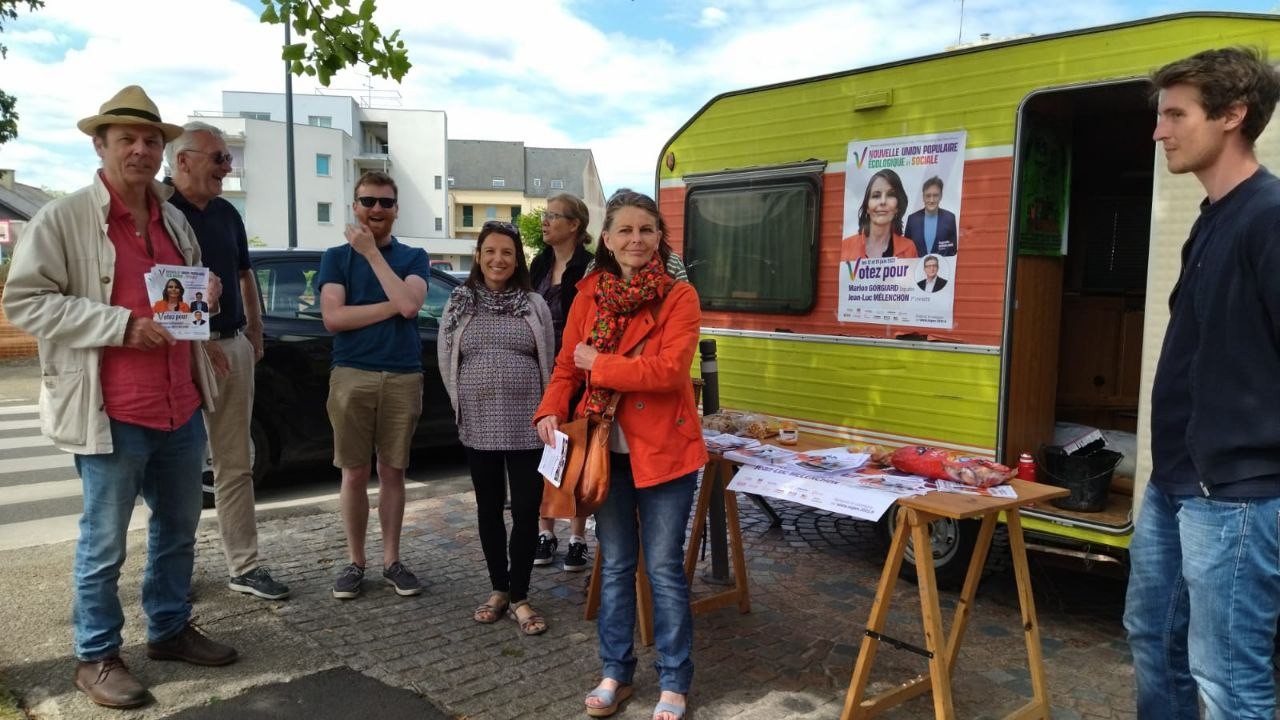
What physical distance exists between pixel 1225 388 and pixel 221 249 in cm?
378

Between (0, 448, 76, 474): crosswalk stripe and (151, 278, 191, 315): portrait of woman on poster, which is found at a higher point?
(151, 278, 191, 315): portrait of woman on poster

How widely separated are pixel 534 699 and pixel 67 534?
3577 millimetres

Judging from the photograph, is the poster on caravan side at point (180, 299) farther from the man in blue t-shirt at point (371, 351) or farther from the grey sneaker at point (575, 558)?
the grey sneaker at point (575, 558)

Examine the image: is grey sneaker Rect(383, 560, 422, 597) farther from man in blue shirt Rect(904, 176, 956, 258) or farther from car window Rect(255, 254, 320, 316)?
man in blue shirt Rect(904, 176, 956, 258)

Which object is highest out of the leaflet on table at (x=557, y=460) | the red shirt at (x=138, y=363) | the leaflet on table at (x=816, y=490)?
the red shirt at (x=138, y=363)

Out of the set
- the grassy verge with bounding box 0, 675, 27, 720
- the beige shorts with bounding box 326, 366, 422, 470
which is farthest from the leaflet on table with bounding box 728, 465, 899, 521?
the grassy verge with bounding box 0, 675, 27, 720

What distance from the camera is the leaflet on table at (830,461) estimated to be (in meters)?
3.27

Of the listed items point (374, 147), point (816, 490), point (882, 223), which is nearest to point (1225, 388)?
point (816, 490)

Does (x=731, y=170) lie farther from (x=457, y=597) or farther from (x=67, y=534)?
(x=67, y=534)

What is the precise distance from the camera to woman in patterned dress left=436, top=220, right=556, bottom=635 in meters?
3.71

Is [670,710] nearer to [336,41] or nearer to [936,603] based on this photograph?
[936,603]

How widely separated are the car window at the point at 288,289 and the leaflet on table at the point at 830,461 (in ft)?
13.0

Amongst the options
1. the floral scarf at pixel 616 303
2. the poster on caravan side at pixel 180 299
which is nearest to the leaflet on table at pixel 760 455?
the floral scarf at pixel 616 303

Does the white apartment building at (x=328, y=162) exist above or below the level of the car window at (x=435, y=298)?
above
